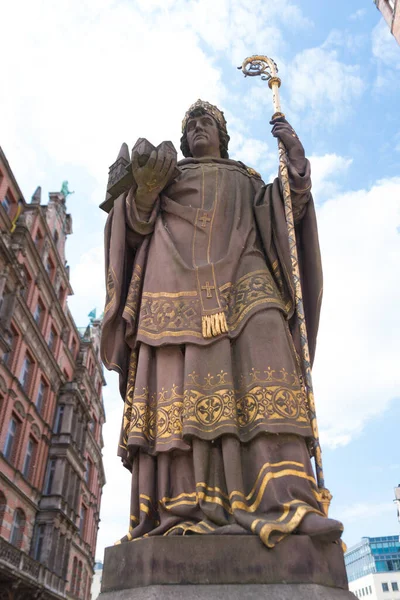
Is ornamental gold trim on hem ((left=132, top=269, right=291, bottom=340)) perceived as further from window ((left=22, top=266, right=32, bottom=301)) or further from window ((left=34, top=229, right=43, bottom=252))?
window ((left=34, top=229, right=43, bottom=252))

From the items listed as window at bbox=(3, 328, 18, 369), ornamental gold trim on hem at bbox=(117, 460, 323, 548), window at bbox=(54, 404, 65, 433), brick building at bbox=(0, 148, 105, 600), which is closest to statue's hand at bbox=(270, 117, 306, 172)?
ornamental gold trim on hem at bbox=(117, 460, 323, 548)

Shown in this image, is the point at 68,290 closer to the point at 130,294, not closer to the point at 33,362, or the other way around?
the point at 33,362

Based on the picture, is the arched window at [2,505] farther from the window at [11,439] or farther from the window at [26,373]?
the window at [26,373]

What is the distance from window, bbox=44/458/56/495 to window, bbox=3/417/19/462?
14.2 feet

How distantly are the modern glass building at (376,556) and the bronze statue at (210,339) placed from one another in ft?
232

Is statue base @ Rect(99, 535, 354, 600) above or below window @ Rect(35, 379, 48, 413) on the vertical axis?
below

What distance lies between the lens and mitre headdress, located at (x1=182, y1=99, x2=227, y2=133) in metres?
4.13

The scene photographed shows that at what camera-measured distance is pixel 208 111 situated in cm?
413

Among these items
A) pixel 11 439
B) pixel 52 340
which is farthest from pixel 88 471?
pixel 11 439

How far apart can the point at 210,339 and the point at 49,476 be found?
25825mm

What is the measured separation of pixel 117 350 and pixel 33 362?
75.8 feet

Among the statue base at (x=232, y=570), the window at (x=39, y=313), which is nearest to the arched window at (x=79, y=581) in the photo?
the window at (x=39, y=313)

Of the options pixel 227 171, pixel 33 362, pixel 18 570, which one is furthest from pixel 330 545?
pixel 33 362

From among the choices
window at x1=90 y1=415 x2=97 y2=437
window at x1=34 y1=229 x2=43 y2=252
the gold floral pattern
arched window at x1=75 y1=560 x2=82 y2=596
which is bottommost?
the gold floral pattern
